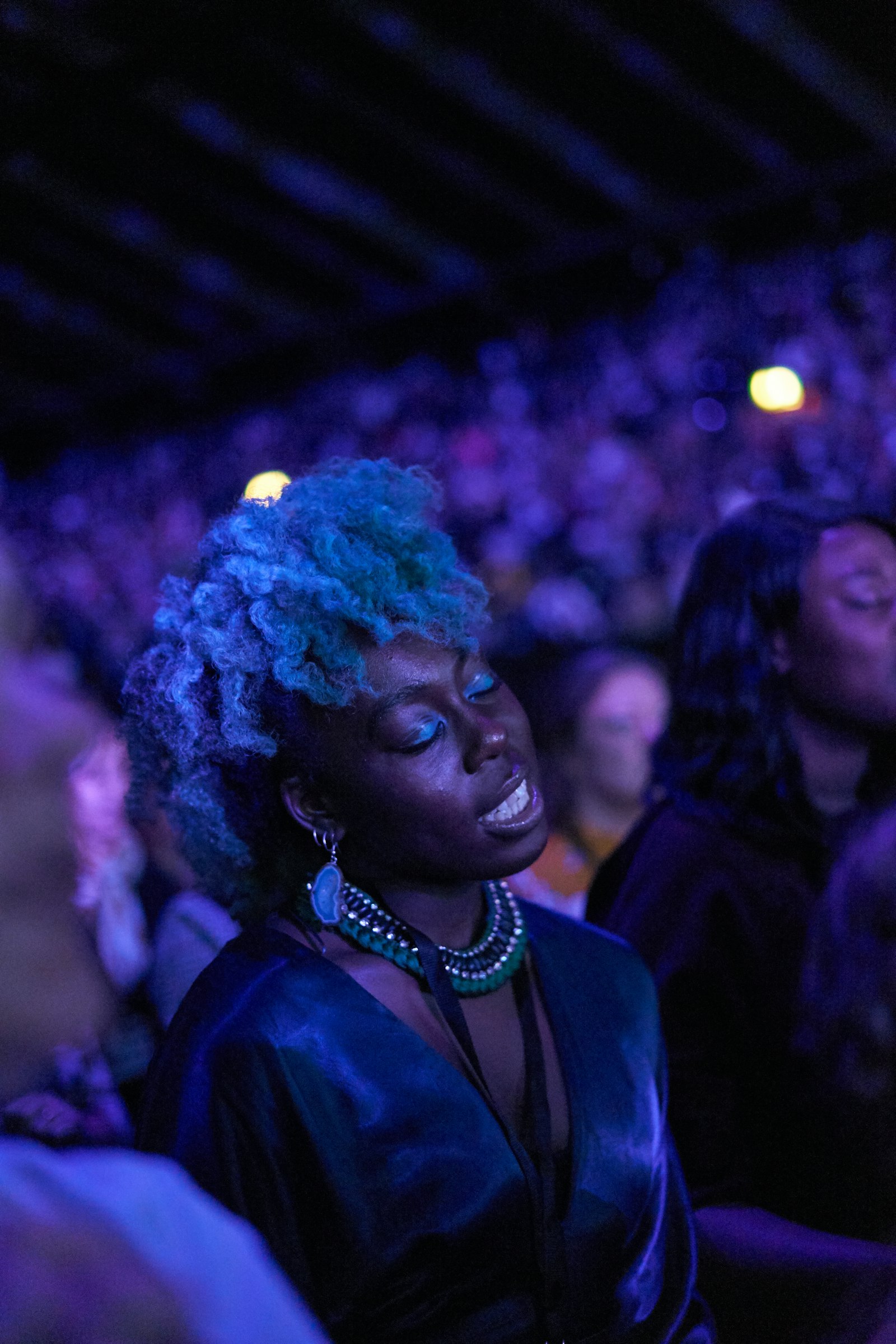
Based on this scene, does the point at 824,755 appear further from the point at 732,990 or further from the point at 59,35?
the point at 59,35

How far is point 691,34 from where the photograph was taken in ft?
13.4

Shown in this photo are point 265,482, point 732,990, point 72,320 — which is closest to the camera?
point 732,990

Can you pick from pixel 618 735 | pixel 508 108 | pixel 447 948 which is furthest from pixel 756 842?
pixel 508 108

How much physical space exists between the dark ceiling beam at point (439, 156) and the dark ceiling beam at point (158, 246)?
140cm

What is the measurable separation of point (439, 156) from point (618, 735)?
2873 millimetres

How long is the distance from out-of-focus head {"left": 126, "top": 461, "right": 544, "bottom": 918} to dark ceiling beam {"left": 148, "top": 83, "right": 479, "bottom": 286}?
4.16m

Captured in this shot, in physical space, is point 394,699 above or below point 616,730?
above

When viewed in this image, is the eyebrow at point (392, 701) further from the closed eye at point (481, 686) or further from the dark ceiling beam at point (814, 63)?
the dark ceiling beam at point (814, 63)

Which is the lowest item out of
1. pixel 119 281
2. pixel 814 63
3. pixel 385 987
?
pixel 385 987

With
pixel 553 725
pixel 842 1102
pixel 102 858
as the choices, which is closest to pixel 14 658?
pixel 842 1102

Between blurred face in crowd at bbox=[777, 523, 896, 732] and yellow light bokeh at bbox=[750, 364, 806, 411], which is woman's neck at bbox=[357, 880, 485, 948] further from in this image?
yellow light bokeh at bbox=[750, 364, 806, 411]

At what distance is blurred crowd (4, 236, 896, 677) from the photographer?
482 cm

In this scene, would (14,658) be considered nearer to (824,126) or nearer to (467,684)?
(467,684)

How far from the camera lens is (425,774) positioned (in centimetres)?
136
